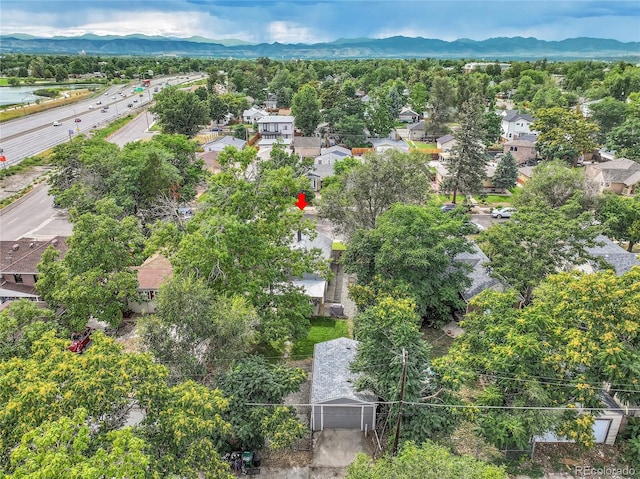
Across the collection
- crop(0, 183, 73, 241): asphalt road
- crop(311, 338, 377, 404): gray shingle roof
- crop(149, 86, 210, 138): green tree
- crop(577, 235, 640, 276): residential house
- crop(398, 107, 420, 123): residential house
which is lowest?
crop(0, 183, 73, 241): asphalt road

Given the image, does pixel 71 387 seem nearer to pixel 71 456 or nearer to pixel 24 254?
pixel 71 456

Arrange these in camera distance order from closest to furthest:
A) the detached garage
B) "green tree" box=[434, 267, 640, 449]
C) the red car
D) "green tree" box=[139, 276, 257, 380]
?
"green tree" box=[434, 267, 640, 449], "green tree" box=[139, 276, 257, 380], the detached garage, the red car

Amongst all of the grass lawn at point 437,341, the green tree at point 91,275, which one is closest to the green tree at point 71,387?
the green tree at point 91,275

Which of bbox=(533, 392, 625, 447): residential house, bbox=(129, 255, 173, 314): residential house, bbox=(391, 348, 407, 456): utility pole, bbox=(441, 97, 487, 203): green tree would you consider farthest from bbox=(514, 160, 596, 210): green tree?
bbox=(129, 255, 173, 314): residential house

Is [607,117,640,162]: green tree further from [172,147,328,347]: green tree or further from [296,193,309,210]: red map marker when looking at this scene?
[172,147,328,347]: green tree

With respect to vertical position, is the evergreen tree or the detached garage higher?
the evergreen tree

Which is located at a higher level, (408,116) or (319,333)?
(408,116)

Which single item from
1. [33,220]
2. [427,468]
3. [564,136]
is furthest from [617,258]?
[33,220]
